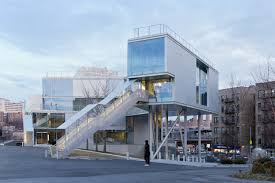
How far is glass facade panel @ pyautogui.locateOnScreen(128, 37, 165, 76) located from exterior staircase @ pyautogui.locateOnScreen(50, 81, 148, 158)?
175 centimetres

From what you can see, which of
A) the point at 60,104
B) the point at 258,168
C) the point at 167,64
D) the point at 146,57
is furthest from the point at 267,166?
the point at 60,104

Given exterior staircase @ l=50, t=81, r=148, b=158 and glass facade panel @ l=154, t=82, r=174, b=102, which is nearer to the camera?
exterior staircase @ l=50, t=81, r=148, b=158

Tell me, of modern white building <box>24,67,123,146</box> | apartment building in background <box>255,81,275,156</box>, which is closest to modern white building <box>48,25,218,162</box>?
modern white building <box>24,67,123,146</box>

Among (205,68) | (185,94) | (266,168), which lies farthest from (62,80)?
(266,168)

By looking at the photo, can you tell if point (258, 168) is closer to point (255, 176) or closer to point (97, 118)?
point (255, 176)

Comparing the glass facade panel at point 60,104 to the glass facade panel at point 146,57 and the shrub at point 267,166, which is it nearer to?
the glass facade panel at point 146,57

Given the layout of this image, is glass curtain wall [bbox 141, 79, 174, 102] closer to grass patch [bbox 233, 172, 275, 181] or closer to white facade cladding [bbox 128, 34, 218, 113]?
white facade cladding [bbox 128, 34, 218, 113]

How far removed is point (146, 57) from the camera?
3691 cm

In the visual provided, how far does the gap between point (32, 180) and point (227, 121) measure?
3893 inches

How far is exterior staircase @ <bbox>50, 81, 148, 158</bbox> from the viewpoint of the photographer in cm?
3362

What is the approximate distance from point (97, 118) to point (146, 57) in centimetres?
671

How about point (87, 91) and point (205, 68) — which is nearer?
point (205, 68)

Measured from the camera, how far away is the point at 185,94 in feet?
130

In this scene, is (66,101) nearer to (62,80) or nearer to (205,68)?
(62,80)
